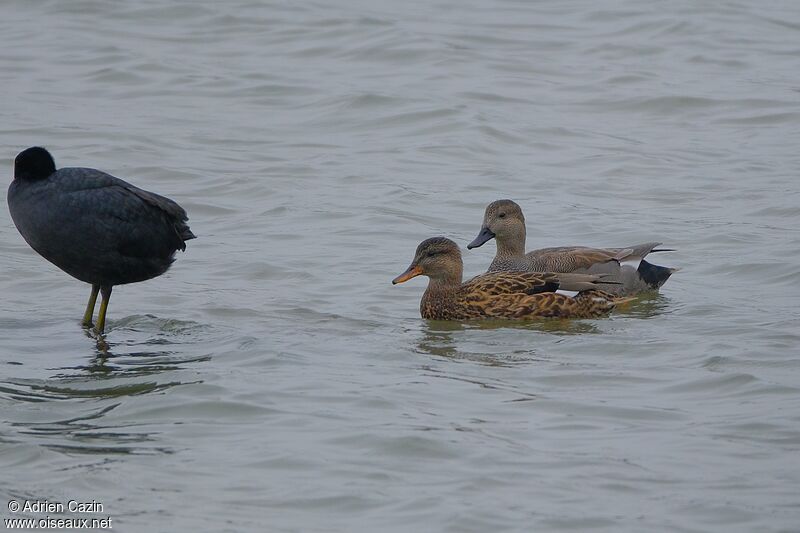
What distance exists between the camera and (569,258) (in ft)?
37.7

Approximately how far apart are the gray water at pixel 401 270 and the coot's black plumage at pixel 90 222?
43 cm

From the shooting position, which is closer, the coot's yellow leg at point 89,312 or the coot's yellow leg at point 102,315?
the coot's yellow leg at point 102,315

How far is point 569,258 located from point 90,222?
3845 mm

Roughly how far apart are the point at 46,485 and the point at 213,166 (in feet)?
28.8

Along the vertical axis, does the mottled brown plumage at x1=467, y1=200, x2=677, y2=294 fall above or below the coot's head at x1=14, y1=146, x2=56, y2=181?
below

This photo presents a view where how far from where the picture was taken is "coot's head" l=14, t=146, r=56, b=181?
9.96 meters

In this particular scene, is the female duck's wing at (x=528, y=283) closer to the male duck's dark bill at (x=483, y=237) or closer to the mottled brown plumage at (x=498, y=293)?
the mottled brown plumage at (x=498, y=293)

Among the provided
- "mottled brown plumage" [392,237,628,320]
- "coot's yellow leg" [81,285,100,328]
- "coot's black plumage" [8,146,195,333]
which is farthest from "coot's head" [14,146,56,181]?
"mottled brown plumage" [392,237,628,320]

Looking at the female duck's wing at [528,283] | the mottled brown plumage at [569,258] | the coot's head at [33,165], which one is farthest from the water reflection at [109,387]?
the mottled brown plumage at [569,258]

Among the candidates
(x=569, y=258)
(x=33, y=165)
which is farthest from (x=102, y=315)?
(x=569, y=258)

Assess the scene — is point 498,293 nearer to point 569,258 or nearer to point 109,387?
point 569,258

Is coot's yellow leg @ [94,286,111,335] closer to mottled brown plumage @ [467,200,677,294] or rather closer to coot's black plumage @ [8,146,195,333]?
coot's black plumage @ [8,146,195,333]

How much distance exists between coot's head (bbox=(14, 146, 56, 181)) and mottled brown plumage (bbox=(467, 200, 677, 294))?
361 centimetres

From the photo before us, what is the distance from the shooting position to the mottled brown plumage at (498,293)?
1085 cm
